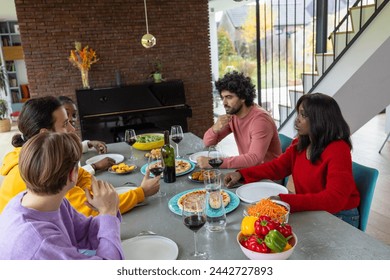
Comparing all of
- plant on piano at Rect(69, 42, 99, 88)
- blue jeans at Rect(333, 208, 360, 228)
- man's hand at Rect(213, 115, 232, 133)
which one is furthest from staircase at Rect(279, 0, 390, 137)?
plant on piano at Rect(69, 42, 99, 88)

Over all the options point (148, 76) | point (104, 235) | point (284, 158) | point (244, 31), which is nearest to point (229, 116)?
point (284, 158)

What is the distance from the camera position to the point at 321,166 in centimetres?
163

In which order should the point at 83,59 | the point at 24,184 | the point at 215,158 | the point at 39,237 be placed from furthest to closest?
the point at 83,59
the point at 215,158
the point at 24,184
the point at 39,237

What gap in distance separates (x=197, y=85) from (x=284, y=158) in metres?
3.89

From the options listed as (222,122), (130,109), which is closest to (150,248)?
(222,122)

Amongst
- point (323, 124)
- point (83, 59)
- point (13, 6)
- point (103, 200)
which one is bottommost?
point (103, 200)

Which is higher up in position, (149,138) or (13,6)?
(13,6)

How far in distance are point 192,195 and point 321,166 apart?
0.66m

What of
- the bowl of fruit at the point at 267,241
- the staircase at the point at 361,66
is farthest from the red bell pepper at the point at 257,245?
the staircase at the point at 361,66

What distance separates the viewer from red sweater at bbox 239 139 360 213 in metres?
1.41

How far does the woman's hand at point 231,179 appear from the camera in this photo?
1715 mm

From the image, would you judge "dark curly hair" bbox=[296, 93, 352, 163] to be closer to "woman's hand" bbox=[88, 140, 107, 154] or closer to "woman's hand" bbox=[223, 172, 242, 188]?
"woman's hand" bbox=[223, 172, 242, 188]

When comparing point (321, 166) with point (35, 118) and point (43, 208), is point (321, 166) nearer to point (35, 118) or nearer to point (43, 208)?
point (43, 208)

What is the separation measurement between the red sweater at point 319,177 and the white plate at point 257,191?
0.12 metres
